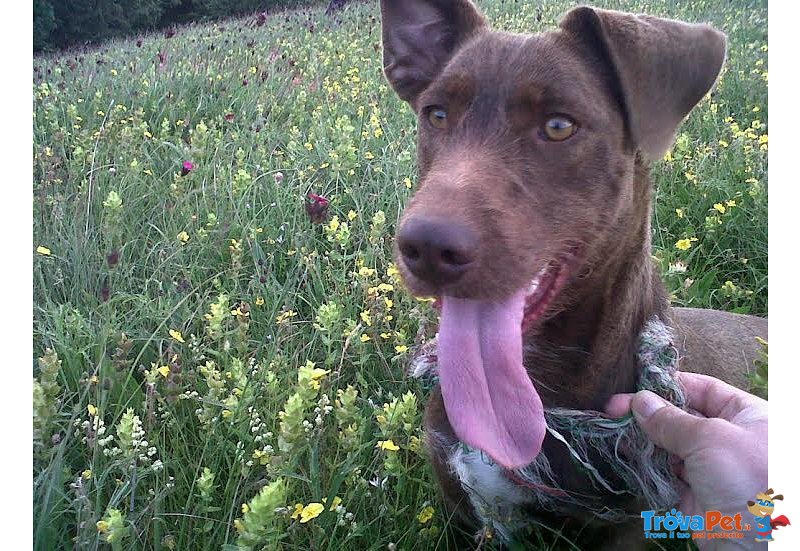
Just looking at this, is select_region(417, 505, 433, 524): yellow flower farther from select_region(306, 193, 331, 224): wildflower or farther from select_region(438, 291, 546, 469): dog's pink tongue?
select_region(306, 193, 331, 224): wildflower

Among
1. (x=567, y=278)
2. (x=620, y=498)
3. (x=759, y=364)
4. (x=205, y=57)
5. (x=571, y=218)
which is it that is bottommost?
(x=620, y=498)

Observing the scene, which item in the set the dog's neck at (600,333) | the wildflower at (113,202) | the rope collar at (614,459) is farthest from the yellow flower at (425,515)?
the wildflower at (113,202)

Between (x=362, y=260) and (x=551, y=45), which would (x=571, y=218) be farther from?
(x=362, y=260)

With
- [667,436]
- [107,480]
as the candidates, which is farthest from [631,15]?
[107,480]

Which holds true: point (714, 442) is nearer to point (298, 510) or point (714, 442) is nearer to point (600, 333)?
point (600, 333)

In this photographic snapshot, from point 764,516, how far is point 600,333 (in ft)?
1.92

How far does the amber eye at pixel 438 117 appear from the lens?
1.90 metres

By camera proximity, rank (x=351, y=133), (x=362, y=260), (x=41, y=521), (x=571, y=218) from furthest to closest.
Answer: (x=351, y=133)
(x=362, y=260)
(x=571, y=218)
(x=41, y=521)

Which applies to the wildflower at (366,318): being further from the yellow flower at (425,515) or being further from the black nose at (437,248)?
the black nose at (437,248)

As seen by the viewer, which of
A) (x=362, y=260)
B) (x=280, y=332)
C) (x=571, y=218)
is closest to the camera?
(x=571, y=218)

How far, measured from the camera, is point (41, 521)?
5.11 feet

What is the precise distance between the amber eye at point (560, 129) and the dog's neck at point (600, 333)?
0.95 feet

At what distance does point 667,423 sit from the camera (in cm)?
168

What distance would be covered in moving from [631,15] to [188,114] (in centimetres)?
272
